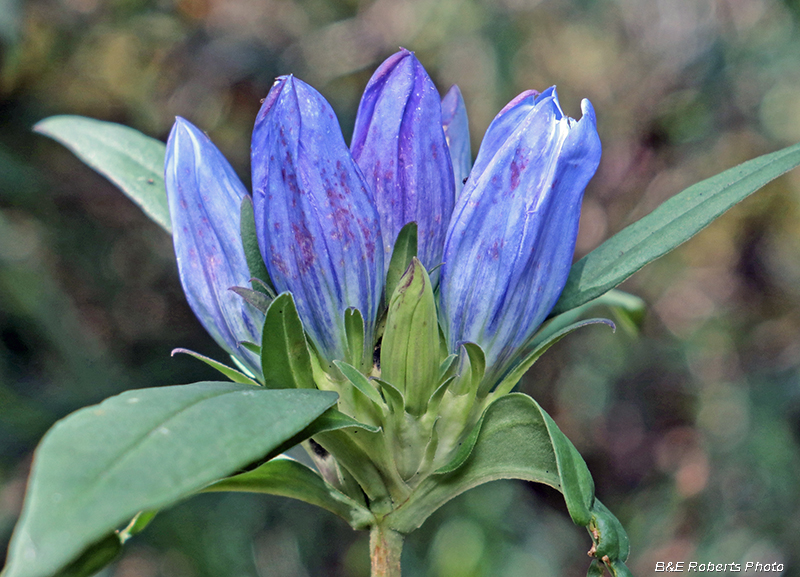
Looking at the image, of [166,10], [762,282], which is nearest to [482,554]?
[762,282]

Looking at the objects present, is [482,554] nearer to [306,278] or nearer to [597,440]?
[597,440]

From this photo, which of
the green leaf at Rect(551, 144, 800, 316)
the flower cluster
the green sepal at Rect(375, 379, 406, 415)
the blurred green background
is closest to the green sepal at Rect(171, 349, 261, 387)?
the flower cluster

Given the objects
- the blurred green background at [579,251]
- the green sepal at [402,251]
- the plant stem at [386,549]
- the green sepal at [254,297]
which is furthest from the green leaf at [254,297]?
the blurred green background at [579,251]

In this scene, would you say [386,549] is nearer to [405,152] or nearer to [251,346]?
[251,346]

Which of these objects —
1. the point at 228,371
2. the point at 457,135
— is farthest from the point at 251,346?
the point at 457,135

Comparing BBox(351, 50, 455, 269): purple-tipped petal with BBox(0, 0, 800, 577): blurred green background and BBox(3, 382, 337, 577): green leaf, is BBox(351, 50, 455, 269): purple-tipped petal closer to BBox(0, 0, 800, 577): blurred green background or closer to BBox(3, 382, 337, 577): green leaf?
BBox(3, 382, 337, 577): green leaf

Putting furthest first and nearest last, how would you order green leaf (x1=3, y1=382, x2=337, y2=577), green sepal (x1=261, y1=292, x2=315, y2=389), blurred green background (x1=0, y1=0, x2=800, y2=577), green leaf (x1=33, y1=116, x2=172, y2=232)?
blurred green background (x1=0, y1=0, x2=800, y2=577) < green leaf (x1=33, y1=116, x2=172, y2=232) < green sepal (x1=261, y1=292, x2=315, y2=389) < green leaf (x1=3, y1=382, x2=337, y2=577)
